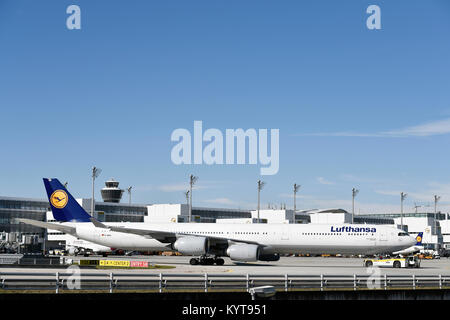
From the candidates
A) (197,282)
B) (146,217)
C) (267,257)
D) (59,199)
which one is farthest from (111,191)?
(197,282)

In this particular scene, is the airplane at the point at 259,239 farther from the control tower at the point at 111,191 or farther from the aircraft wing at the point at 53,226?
the control tower at the point at 111,191

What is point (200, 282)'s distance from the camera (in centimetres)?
3170

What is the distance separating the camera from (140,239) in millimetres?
64250

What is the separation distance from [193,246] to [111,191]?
134 meters

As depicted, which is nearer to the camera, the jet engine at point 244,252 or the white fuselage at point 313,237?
the jet engine at point 244,252

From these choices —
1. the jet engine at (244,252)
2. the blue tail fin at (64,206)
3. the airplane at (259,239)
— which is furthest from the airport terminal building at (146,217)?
the jet engine at (244,252)

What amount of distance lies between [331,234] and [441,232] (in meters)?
111

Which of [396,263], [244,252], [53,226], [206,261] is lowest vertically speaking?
[396,263]

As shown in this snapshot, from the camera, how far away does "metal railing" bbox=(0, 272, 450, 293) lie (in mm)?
28094

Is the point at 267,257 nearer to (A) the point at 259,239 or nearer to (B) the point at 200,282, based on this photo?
(A) the point at 259,239

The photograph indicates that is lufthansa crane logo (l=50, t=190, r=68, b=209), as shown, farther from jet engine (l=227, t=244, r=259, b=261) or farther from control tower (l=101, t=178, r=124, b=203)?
control tower (l=101, t=178, r=124, b=203)

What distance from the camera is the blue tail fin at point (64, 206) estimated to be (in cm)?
6738

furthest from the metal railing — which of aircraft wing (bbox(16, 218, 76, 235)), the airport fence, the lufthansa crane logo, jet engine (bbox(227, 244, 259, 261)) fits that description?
the lufthansa crane logo
